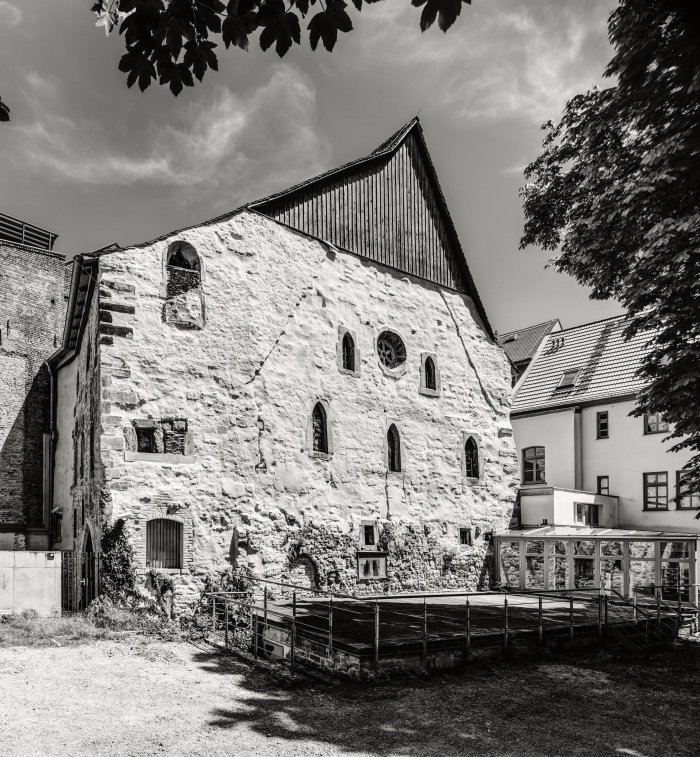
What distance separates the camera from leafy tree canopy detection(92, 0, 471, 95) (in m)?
4.07

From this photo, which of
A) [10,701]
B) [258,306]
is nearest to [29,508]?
[258,306]

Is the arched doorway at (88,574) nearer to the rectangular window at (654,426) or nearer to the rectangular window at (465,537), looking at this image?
the rectangular window at (465,537)

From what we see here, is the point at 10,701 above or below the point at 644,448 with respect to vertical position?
below

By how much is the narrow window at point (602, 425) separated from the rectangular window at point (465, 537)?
6762mm

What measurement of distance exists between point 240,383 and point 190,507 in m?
3.06

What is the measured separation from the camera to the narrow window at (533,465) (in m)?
26.7

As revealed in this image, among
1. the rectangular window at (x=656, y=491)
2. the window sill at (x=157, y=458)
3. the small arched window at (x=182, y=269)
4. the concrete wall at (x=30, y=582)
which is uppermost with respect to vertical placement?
the small arched window at (x=182, y=269)

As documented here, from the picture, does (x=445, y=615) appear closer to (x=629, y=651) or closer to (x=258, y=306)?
(x=629, y=651)

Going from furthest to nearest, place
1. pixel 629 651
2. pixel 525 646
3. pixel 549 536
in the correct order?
pixel 549 536 → pixel 629 651 → pixel 525 646

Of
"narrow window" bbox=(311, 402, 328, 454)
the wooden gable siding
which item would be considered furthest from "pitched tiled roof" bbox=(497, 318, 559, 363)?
"narrow window" bbox=(311, 402, 328, 454)

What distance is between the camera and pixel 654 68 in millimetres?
10945

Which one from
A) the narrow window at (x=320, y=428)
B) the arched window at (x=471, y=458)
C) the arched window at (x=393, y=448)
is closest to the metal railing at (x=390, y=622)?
the narrow window at (x=320, y=428)

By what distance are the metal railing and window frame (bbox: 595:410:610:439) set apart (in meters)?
8.36

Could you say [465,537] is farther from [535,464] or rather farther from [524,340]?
[524,340]
